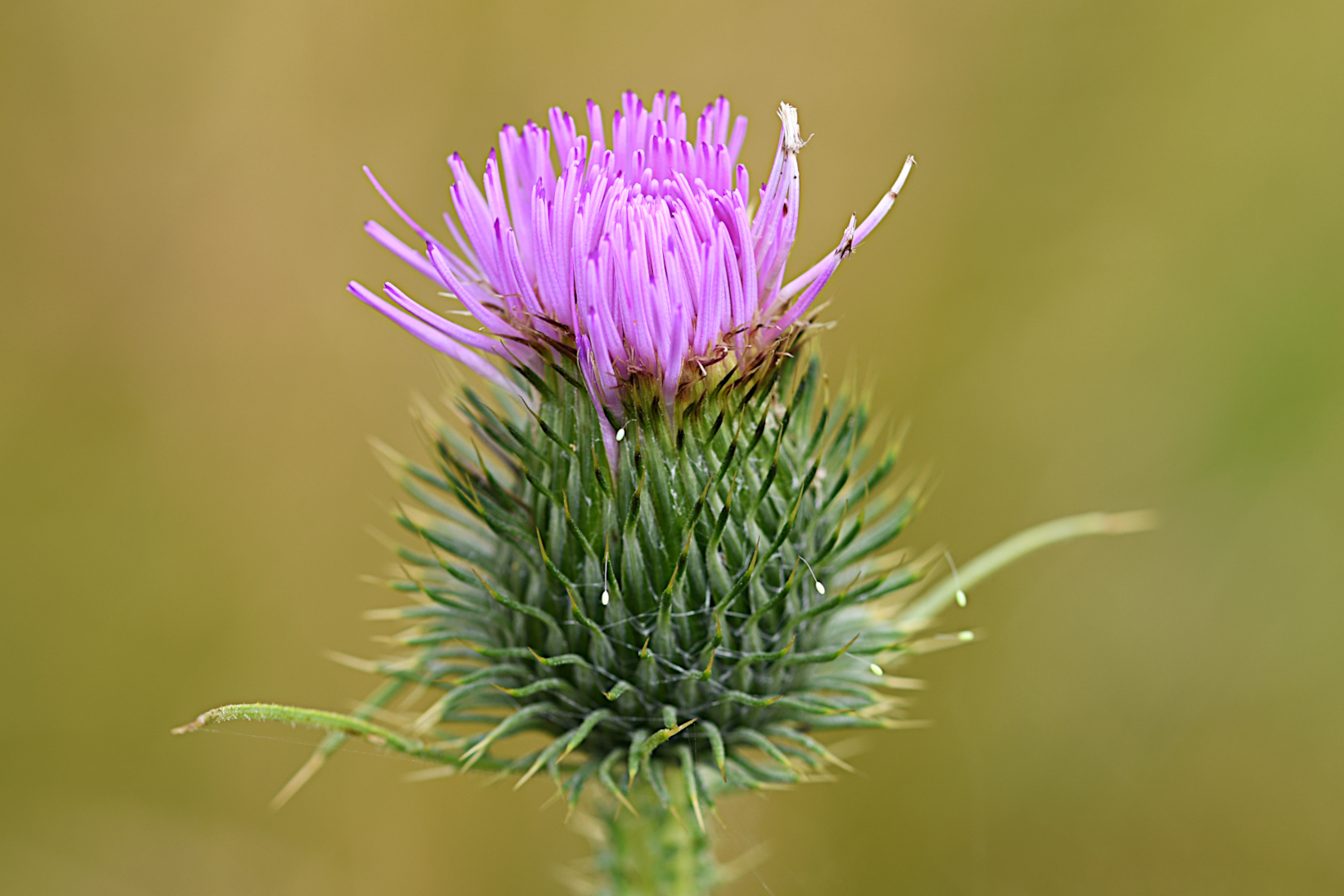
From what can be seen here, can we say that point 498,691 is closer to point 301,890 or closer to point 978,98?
point 301,890

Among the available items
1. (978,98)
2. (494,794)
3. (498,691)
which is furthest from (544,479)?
(978,98)

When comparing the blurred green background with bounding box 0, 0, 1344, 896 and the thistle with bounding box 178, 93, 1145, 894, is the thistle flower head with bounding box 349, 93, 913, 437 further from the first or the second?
→ the blurred green background with bounding box 0, 0, 1344, 896

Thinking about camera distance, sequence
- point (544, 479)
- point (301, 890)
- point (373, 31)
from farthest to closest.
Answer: point (373, 31) < point (301, 890) < point (544, 479)

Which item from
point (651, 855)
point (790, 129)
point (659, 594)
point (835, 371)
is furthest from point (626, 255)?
point (835, 371)

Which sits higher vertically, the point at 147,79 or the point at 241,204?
the point at 147,79

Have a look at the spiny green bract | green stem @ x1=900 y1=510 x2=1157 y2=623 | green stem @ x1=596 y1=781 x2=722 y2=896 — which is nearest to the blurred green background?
green stem @ x1=596 y1=781 x2=722 y2=896

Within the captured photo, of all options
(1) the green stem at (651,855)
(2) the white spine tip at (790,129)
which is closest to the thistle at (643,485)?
(2) the white spine tip at (790,129)

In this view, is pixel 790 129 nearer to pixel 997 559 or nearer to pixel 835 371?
pixel 997 559
